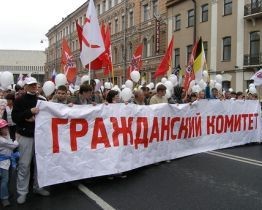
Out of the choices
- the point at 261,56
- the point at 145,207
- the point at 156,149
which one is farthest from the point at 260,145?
the point at 261,56

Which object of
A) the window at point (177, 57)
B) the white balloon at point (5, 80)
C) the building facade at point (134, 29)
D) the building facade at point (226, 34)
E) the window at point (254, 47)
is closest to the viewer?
the white balloon at point (5, 80)

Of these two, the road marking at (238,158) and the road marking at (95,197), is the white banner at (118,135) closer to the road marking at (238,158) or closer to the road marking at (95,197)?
the road marking at (95,197)

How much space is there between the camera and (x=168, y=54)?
15852 mm

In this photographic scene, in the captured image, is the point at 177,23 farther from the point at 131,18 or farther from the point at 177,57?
the point at 131,18

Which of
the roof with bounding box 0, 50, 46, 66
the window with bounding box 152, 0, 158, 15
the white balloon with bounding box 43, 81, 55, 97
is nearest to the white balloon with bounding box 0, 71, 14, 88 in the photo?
the white balloon with bounding box 43, 81, 55, 97

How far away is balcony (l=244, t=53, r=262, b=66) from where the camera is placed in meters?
27.5

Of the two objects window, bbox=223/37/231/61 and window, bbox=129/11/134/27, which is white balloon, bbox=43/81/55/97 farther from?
window, bbox=129/11/134/27

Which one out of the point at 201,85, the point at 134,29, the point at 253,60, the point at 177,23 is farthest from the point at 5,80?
the point at 134,29

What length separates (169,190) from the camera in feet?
22.6

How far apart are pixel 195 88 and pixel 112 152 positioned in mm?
6626

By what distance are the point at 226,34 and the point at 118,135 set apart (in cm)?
2446

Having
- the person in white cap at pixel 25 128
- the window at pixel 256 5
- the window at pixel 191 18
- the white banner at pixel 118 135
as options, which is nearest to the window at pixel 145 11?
the window at pixel 191 18

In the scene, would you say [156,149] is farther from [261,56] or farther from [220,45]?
[220,45]

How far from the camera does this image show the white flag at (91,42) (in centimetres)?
995
